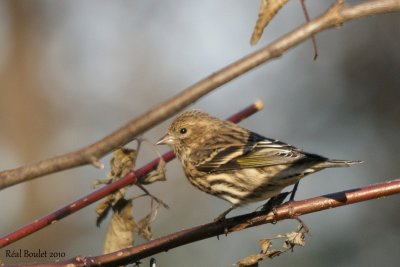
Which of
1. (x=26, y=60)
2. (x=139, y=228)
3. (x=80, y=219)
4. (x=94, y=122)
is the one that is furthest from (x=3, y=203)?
(x=139, y=228)

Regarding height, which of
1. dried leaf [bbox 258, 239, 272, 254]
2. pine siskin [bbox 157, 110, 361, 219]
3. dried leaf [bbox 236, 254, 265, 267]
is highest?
pine siskin [bbox 157, 110, 361, 219]

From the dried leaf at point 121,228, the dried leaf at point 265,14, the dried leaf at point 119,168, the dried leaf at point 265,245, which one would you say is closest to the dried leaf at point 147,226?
the dried leaf at point 121,228

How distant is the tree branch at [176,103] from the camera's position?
234cm

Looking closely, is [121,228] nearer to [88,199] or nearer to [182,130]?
[88,199]

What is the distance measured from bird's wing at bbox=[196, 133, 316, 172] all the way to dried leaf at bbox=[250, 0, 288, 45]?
2.65 metres

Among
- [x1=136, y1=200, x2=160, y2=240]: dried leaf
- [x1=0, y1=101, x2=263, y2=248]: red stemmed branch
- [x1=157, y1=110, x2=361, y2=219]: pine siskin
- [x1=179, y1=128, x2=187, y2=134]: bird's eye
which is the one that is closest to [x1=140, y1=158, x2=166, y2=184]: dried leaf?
[x1=0, y1=101, x2=263, y2=248]: red stemmed branch

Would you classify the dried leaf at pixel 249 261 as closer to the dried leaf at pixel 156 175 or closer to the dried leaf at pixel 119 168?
the dried leaf at pixel 156 175

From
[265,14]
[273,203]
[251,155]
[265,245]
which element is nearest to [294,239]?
[265,245]

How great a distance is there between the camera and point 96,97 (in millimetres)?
13977

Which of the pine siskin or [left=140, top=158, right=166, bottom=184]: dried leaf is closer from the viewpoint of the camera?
[left=140, top=158, right=166, bottom=184]: dried leaf

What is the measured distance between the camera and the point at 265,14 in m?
2.63

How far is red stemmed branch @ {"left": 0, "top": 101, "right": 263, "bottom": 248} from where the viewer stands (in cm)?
366

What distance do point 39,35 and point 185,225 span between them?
4907 mm

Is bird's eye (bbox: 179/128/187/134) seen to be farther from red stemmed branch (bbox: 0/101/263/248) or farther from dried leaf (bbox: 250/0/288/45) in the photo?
dried leaf (bbox: 250/0/288/45)
